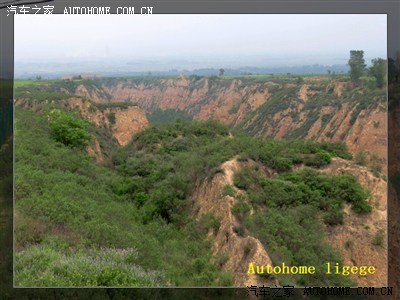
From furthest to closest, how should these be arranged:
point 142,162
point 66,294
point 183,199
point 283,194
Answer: point 142,162, point 183,199, point 283,194, point 66,294

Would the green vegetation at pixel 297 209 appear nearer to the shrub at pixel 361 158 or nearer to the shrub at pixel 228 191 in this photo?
the shrub at pixel 228 191

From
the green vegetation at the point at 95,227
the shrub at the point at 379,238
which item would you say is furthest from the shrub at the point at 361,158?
the green vegetation at the point at 95,227

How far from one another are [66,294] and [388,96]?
4.90m

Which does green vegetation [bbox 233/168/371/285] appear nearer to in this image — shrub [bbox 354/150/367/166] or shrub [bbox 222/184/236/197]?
shrub [bbox 222/184/236/197]

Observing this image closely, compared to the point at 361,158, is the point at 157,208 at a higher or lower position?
lower

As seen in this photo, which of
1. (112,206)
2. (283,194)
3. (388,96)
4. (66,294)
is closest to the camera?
(66,294)

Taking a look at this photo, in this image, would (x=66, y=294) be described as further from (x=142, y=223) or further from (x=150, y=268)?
(x=142, y=223)

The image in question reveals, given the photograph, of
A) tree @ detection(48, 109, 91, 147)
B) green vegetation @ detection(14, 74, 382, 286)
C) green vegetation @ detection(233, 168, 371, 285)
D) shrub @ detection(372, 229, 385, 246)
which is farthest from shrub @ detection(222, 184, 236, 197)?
tree @ detection(48, 109, 91, 147)

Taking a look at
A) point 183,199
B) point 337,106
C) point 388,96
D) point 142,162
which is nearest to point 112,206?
point 183,199

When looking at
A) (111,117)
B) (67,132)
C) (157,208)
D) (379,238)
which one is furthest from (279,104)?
(379,238)

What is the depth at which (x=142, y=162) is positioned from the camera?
12875 millimetres

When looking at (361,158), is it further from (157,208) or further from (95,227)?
(95,227)

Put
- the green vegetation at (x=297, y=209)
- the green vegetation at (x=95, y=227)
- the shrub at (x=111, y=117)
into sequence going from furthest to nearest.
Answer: the shrub at (x=111, y=117), the green vegetation at (x=297, y=209), the green vegetation at (x=95, y=227)

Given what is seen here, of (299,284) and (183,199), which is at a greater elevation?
(183,199)
